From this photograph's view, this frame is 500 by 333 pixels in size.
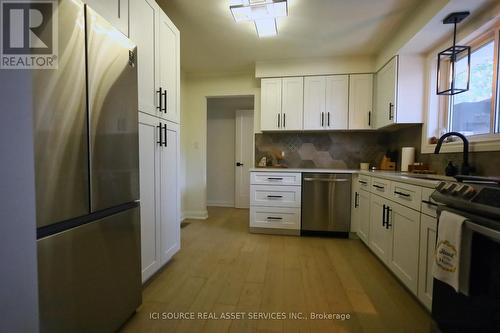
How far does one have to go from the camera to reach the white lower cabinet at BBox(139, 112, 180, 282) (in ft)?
5.77

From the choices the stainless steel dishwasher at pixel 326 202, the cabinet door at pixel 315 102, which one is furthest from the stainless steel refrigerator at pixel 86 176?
the cabinet door at pixel 315 102

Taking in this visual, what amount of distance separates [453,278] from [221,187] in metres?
4.32

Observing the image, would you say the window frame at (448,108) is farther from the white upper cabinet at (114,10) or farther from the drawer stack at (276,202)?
the white upper cabinet at (114,10)

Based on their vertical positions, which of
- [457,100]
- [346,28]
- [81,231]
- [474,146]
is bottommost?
[81,231]

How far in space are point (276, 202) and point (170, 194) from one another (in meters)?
1.51

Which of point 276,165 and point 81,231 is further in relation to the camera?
point 276,165

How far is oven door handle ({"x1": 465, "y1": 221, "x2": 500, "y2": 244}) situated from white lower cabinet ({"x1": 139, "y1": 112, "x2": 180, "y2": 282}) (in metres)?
1.90

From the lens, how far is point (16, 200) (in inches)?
33.6

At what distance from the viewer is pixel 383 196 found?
7.27ft

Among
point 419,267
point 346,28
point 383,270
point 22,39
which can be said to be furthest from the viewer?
point 346,28

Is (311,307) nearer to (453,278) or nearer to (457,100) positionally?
(453,278)

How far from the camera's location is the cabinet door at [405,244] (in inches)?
64.9

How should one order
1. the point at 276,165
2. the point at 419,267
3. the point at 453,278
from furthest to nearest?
the point at 276,165 < the point at 419,267 < the point at 453,278

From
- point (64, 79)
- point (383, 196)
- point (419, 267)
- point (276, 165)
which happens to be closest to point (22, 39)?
point (64, 79)
